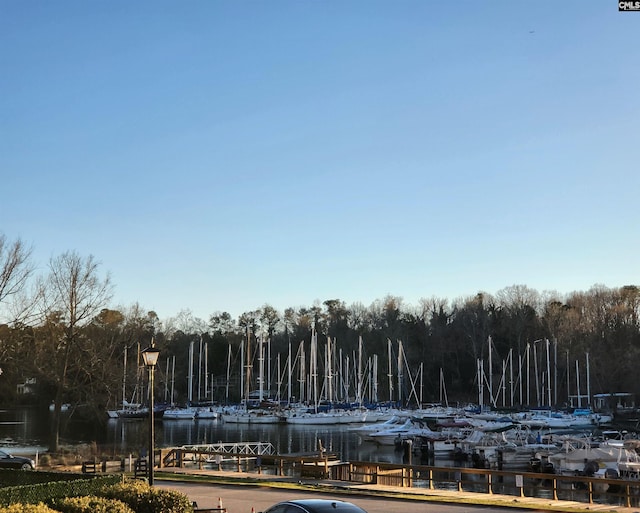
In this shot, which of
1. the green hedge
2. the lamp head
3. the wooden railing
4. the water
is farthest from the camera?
the water

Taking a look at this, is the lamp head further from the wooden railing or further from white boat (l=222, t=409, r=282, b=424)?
white boat (l=222, t=409, r=282, b=424)

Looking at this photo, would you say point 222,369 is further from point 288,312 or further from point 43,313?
point 43,313

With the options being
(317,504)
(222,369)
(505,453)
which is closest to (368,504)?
(317,504)

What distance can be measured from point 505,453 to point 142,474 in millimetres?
33047

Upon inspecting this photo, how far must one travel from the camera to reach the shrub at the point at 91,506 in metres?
15.8

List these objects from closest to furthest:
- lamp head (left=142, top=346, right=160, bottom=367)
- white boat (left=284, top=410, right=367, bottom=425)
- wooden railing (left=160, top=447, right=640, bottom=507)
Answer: lamp head (left=142, top=346, right=160, bottom=367) < wooden railing (left=160, top=447, right=640, bottom=507) < white boat (left=284, top=410, right=367, bottom=425)

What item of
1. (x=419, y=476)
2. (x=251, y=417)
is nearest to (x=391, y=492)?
(x=419, y=476)

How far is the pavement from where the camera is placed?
78.9 ft

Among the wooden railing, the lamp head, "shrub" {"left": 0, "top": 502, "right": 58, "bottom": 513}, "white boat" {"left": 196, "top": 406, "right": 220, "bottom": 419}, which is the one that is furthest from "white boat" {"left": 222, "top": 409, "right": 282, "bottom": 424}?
"shrub" {"left": 0, "top": 502, "right": 58, "bottom": 513}

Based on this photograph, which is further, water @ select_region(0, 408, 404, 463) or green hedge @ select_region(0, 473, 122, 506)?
water @ select_region(0, 408, 404, 463)

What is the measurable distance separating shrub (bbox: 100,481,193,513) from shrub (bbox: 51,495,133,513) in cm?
65

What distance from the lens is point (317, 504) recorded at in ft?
48.2

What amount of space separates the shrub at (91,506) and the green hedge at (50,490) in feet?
7.21

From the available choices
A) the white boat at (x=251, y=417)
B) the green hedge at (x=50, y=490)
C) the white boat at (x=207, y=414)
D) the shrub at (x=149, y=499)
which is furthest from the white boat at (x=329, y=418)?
the shrub at (x=149, y=499)
